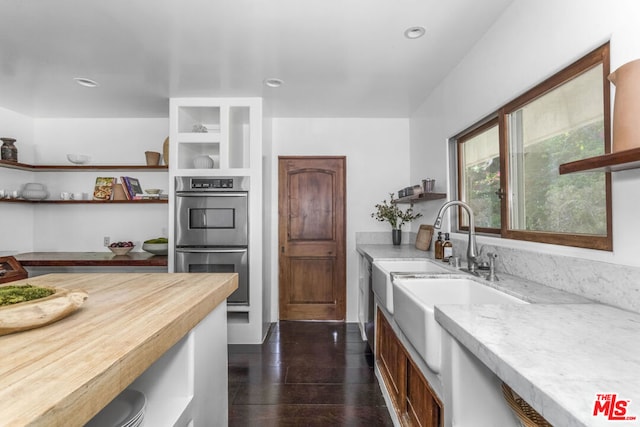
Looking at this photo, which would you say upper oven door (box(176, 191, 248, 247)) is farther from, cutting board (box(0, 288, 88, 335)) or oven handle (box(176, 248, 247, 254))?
cutting board (box(0, 288, 88, 335))

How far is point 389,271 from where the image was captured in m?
2.41

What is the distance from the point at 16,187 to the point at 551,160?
5.15m

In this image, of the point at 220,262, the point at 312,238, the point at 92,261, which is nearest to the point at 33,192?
the point at 92,261

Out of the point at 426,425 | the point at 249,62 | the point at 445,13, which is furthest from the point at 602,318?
the point at 249,62

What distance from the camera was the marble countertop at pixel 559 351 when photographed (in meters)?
0.55

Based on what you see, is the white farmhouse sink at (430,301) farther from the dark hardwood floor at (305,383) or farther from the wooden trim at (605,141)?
the dark hardwood floor at (305,383)

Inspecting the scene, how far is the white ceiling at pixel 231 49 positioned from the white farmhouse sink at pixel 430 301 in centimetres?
162

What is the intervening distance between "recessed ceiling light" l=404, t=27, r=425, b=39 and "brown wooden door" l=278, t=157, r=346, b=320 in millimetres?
1940

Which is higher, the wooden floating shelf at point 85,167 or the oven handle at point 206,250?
the wooden floating shelf at point 85,167

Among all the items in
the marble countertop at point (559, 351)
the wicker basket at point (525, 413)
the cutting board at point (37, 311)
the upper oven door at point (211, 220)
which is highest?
the upper oven door at point (211, 220)

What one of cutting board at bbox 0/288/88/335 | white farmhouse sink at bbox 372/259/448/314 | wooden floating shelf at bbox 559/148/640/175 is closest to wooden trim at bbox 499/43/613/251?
wooden floating shelf at bbox 559/148/640/175

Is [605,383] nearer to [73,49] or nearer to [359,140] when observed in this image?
[73,49]

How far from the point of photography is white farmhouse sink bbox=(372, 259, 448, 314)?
6.31ft

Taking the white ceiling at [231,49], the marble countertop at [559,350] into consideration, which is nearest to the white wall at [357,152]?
the white ceiling at [231,49]
